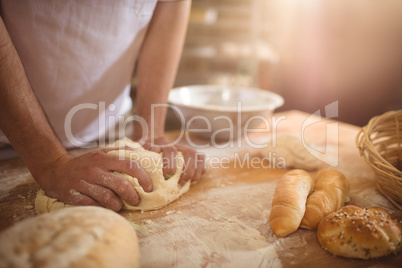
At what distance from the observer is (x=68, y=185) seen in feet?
2.91

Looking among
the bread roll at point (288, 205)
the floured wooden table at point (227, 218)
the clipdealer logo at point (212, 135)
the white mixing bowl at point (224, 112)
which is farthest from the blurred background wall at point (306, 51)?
the bread roll at point (288, 205)

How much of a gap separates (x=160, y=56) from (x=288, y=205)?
95cm

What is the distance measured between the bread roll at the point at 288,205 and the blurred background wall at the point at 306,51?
3.07 m

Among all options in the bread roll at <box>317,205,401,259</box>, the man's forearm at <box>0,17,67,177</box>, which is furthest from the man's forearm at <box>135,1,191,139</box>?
the bread roll at <box>317,205,401,259</box>

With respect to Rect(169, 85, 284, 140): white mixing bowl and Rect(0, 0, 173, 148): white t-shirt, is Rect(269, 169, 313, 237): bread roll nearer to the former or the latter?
Rect(169, 85, 284, 140): white mixing bowl

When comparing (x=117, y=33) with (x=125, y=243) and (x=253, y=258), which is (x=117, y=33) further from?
(x=253, y=258)

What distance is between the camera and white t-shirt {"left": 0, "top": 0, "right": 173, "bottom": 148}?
115 centimetres

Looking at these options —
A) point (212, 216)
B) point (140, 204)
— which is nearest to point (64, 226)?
point (140, 204)

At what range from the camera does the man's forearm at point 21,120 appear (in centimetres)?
92

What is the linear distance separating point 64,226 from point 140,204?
12.9 inches

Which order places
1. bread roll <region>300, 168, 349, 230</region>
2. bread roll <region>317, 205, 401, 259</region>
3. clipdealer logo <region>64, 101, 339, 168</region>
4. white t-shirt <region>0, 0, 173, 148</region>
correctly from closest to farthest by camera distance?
bread roll <region>317, 205, 401, 259</region> → bread roll <region>300, 168, 349, 230</region> → white t-shirt <region>0, 0, 173, 148</region> → clipdealer logo <region>64, 101, 339, 168</region>

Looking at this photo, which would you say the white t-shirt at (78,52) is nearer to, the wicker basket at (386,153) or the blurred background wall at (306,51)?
the wicker basket at (386,153)

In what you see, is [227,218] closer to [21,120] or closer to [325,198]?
[325,198]

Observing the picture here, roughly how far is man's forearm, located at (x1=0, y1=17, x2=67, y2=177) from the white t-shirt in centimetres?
26
